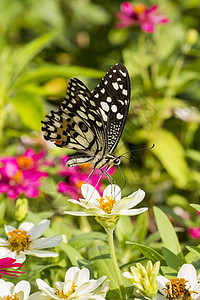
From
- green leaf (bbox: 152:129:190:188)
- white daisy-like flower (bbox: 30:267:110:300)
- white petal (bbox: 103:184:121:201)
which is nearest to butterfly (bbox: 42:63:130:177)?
white petal (bbox: 103:184:121:201)

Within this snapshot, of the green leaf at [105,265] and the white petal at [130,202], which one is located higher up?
the white petal at [130,202]

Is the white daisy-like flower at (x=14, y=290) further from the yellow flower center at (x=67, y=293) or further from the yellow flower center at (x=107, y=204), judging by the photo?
the yellow flower center at (x=107, y=204)

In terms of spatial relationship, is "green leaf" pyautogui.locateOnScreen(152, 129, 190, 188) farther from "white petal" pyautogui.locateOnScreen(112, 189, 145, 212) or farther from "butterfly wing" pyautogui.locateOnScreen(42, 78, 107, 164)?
"white petal" pyautogui.locateOnScreen(112, 189, 145, 212)

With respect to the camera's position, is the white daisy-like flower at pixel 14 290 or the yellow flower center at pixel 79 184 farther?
the yellow flower center at pixel 79 184

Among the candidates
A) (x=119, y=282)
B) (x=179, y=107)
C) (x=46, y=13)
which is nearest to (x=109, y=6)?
(x=46, y=13)

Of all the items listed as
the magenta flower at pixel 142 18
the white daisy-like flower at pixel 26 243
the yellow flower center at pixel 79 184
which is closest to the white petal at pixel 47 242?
the white daisy-like flower at pixel 26 243
